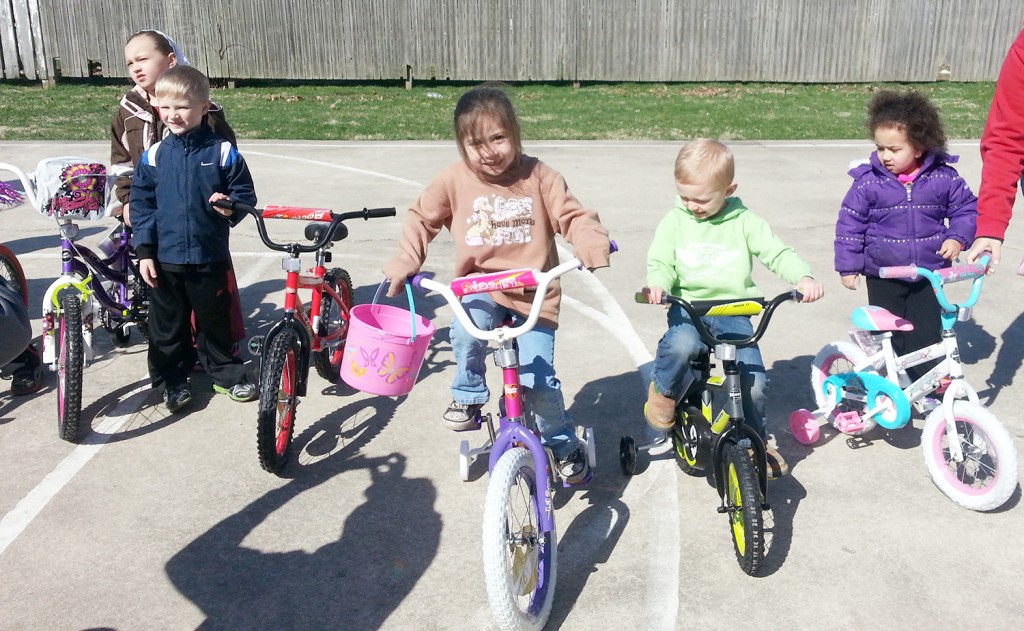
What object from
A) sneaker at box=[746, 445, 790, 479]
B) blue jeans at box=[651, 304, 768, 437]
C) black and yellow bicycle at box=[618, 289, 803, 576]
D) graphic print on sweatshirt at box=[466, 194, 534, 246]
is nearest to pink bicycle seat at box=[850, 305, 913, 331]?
blue jeans at box=[651, 304, 768, 437]

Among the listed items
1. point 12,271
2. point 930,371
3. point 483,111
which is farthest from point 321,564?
point 12,271

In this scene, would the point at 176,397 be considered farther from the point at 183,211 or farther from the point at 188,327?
the point at 183,211

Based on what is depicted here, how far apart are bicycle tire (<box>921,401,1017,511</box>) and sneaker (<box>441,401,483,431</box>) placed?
84.7 inches

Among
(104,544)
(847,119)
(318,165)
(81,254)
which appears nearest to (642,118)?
(847,119)

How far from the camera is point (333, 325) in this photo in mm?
5629

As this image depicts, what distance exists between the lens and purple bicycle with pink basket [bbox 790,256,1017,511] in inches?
160

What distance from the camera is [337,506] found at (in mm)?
4270

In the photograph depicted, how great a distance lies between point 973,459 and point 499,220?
2427 millimetres

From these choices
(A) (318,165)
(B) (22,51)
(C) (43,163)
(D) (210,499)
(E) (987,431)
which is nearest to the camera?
(E) (987,431)

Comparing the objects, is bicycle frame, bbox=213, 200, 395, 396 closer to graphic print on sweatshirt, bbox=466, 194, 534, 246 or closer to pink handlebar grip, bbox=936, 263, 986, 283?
graphic print on sweatshirt, bbox=466, 194, 534, 246

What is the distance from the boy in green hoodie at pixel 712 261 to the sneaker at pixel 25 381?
150 inches

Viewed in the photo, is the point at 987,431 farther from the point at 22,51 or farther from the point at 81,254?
the point at 22,51

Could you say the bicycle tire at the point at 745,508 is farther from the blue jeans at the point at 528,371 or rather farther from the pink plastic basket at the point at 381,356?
the pink plastic basket at the point at 381,356

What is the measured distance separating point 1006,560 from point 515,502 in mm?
2099
